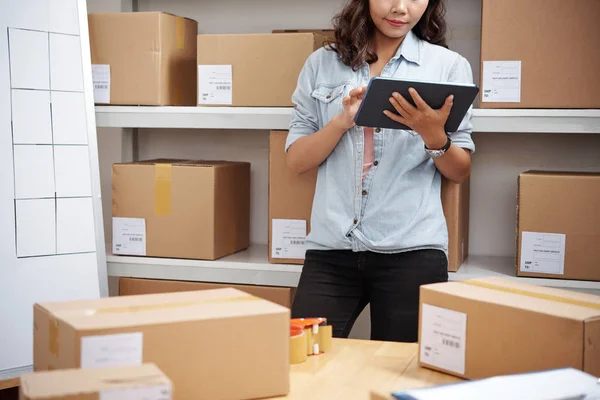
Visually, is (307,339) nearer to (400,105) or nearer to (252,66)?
(400,105)

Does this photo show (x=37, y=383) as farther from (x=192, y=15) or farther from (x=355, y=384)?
(x=192, y=15)

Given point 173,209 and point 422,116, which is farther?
point 173,209

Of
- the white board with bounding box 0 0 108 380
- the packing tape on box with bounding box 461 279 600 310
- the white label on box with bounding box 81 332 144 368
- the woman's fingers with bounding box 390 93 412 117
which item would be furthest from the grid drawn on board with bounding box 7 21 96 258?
the packing tape on box with bounding box 461 279 600 310

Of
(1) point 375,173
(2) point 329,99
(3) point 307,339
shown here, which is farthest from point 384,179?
(3) point 307,339

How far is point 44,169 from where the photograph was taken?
7.56ft

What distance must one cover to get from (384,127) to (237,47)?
719 mm

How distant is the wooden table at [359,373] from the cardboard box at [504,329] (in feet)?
0.16

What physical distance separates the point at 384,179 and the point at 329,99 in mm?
264

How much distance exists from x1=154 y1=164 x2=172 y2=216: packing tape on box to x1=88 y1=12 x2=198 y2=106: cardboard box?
0.71 feet

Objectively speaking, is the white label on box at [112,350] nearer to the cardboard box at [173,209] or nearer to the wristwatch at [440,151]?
the wristwatch at [440,151]

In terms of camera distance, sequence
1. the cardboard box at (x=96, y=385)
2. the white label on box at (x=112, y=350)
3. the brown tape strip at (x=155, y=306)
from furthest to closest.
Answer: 1. the brown tape strip at (x=155, y=306)
2. the white label on box at (x=112, y=350)
3. the cardboard box at (x=96, y=385)

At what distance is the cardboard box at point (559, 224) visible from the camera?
219 cm

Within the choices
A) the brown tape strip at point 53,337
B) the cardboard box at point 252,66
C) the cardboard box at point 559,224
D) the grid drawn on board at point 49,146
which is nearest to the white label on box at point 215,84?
the cardboard box at point 252,66

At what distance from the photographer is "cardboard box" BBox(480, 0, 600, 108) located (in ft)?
7.09
